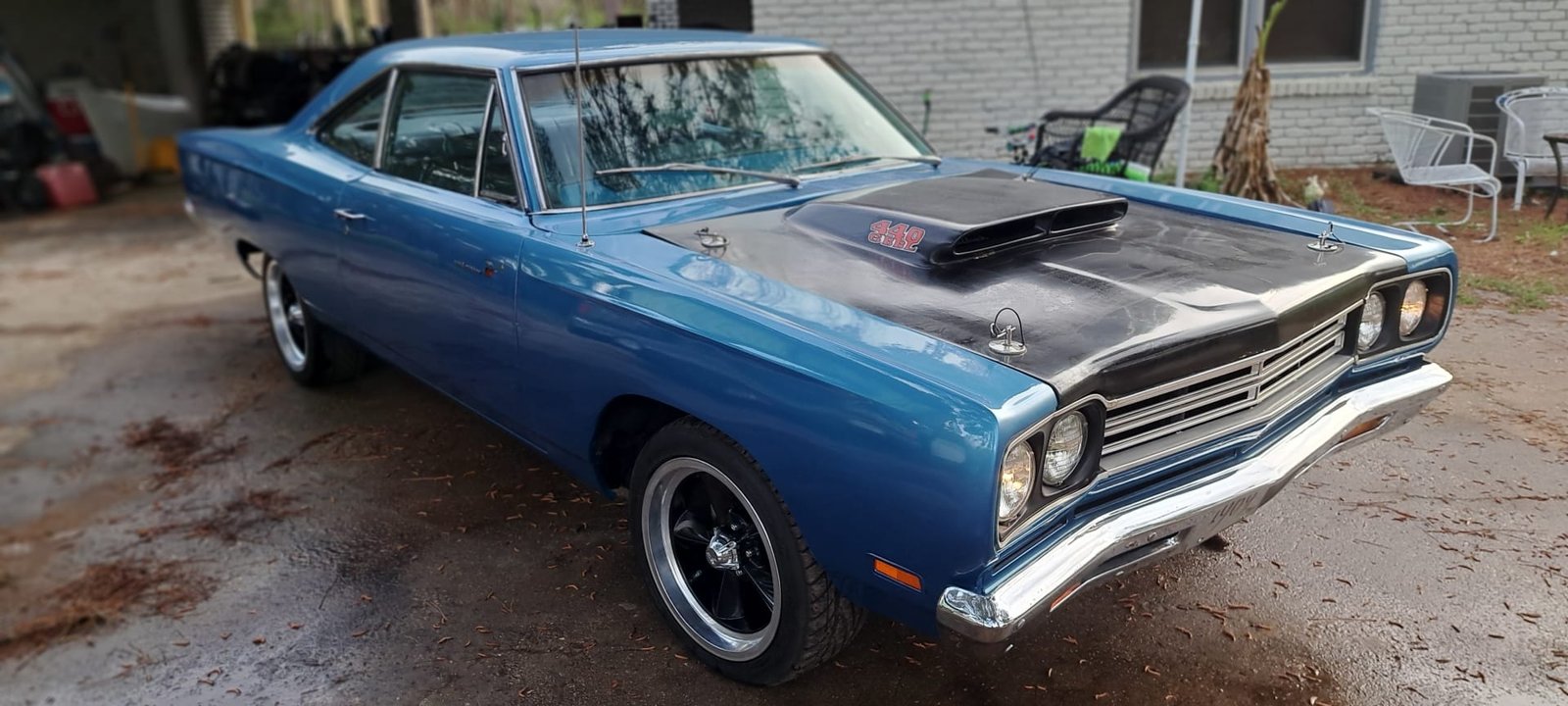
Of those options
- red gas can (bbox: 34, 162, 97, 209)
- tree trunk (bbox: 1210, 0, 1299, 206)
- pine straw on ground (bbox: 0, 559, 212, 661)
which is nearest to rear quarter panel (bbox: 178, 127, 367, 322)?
pine straw on ground (bbox: 0, 559, 212, 661)

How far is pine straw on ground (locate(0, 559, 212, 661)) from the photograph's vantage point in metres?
3.53

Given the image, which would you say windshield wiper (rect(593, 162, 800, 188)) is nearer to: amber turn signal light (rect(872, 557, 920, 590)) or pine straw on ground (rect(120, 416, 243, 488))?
amber turn signal light (rect(872, 557, 920, 590))

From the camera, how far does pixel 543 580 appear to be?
3.45 m

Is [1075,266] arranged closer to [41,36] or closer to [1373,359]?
[1373,359]

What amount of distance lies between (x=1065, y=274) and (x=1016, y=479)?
2.62 feet

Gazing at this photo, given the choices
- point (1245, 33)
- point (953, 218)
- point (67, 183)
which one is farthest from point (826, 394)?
point (67, 183)

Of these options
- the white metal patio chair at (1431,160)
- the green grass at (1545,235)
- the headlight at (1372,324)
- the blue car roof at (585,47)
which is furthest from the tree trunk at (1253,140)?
the headlight at (1372,324)

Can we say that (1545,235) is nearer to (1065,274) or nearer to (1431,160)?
(1431,160)

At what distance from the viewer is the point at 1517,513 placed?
3.53m

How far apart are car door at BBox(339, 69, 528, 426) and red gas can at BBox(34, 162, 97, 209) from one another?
966 centimetres

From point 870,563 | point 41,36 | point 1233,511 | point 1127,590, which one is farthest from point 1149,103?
point 41,36

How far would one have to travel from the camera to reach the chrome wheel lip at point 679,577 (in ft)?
9.01

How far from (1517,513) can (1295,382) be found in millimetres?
1312

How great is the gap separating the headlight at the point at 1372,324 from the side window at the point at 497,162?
2.42 meters
